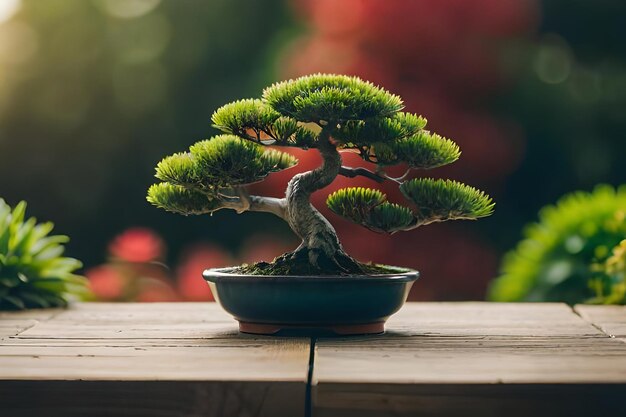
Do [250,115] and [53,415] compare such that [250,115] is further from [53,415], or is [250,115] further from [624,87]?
[624,87]

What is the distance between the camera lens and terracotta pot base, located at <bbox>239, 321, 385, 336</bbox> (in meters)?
1.77

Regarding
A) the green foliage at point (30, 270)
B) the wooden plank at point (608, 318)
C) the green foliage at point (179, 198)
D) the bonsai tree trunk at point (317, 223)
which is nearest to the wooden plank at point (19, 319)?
the green foliage at point (30, 270)

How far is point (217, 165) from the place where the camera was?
1797 millimetres

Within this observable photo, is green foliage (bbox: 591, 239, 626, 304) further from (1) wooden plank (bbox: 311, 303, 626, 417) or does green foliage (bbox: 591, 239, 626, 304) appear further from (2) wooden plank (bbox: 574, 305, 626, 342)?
(1) wooden plank (bbox: 311, 303, 626, 417)

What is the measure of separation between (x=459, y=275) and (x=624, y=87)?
1476 mm

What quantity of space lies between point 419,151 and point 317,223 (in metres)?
0.27

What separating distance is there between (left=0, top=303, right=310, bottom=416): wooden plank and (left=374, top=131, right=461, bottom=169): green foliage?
450mm

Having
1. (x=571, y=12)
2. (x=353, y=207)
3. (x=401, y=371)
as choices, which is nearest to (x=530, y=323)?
(x=353, y=207)

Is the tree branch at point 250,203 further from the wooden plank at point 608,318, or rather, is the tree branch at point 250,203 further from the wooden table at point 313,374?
the wooden plank at point 608,318

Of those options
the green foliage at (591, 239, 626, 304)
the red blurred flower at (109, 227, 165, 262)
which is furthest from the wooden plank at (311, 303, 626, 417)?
the red blurred flower at (109, 227, 165, 262)

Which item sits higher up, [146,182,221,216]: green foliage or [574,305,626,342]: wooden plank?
[146,182,221,216]: green foliage

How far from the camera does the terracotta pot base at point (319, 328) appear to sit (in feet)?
5.82

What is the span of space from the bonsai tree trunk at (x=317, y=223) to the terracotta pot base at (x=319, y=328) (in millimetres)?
121

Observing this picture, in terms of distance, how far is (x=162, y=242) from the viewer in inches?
177
